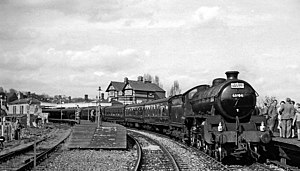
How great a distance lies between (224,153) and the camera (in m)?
12.9

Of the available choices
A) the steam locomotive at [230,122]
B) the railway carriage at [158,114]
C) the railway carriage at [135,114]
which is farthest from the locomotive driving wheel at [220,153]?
A: the railway carriage at [135,114]

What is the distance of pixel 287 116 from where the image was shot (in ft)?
45.8

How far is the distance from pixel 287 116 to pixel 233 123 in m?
2.27

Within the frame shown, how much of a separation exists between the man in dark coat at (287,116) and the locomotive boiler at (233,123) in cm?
110

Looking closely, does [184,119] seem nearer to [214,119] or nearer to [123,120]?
[214,119]

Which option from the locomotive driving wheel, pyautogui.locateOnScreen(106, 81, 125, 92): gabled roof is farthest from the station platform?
pyautogui.locateOnScreen(106, 81, 125, 92): gabled roof

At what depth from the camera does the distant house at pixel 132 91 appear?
88688mm

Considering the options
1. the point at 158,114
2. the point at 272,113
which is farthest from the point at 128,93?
the point at 272,113

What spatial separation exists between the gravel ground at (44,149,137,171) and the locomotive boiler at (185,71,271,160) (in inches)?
136

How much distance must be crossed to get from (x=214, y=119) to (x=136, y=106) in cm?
2524

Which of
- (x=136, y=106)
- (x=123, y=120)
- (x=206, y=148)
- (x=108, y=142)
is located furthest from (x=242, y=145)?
(x=123, y=120)

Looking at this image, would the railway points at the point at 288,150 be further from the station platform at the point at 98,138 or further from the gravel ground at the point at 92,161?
the station platform at the point at 98,138

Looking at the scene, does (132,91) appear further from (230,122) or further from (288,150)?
(288,150)

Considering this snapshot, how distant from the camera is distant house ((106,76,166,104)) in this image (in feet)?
291
